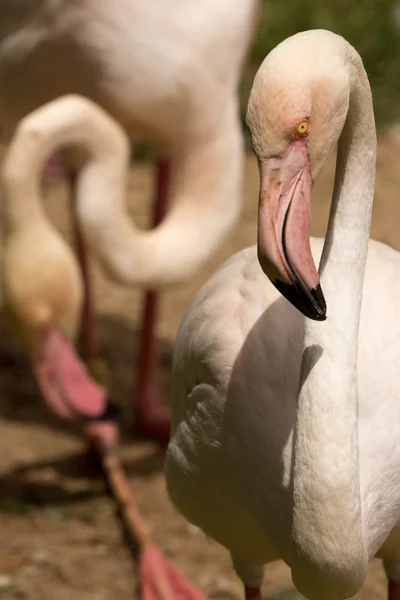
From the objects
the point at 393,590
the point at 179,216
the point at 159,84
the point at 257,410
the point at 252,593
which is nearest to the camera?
the point at 257,410

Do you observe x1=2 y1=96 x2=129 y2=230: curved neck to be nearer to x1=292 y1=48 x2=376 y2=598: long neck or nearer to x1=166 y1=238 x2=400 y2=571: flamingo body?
x1=166 y1=238 x2=400 y2=571: flamingo body

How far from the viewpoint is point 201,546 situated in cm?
373

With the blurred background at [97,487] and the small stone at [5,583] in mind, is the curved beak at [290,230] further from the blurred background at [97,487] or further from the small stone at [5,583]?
the small stone at [5,583]

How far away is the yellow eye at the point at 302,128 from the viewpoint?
174 cm

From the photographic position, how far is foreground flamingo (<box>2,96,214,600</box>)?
3.77m

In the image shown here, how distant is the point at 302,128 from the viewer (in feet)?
5.74

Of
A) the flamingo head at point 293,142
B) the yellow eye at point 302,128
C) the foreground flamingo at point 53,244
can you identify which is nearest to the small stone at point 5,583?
the foreground flamingo at point 53,244

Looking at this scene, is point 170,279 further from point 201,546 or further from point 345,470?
point 345,470

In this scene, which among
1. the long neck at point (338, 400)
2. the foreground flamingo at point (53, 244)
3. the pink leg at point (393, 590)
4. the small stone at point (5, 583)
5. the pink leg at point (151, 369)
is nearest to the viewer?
the long neck at point (338, 400)

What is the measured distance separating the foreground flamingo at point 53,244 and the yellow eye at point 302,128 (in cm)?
206

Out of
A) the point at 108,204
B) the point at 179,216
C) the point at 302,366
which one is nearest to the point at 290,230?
the point at 302,366

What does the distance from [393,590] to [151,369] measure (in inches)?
84.6

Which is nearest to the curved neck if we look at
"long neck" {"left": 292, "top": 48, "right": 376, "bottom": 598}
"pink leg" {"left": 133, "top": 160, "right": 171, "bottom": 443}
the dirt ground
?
"pink leg" {"left": 133, "top": 160, "right": 171, "bottom": 443}

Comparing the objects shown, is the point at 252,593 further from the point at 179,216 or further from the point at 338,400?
the point at 179,216
